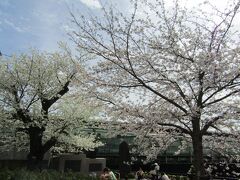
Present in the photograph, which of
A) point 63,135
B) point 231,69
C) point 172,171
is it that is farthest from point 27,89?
point 172,171

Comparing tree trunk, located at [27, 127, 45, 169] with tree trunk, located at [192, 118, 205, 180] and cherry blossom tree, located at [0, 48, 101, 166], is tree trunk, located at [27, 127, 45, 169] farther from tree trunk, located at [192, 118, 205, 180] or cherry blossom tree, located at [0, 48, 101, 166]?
tree trunk, located at [192, 118, 205, 180]

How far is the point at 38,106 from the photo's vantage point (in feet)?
85.8

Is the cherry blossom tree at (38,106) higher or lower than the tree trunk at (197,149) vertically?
higher

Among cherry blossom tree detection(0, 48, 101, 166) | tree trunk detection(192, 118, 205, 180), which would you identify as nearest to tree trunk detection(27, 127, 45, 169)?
cherry blossom tree detection(0, 48, 101, 166)

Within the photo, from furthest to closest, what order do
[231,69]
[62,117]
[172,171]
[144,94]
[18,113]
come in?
[172,171] < [62,117] < [18,113] < [144,94] < [231,69]

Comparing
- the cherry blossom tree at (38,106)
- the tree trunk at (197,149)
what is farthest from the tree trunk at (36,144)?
the tree trunk at (197,149)

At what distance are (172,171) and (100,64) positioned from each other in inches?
1274

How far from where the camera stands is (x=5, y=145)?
26422 mm

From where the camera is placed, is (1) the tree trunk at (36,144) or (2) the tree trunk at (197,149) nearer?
(2) the tree trunk at (197,149)

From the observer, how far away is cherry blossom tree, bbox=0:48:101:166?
24375 mm

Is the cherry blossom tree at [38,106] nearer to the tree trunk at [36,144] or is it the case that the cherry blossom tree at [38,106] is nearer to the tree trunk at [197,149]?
the tree trunk at [36,144]

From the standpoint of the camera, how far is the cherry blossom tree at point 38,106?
24.4 m

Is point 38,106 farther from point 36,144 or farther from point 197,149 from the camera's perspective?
point 197,149

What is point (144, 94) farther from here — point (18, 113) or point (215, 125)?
point (18, 113)
